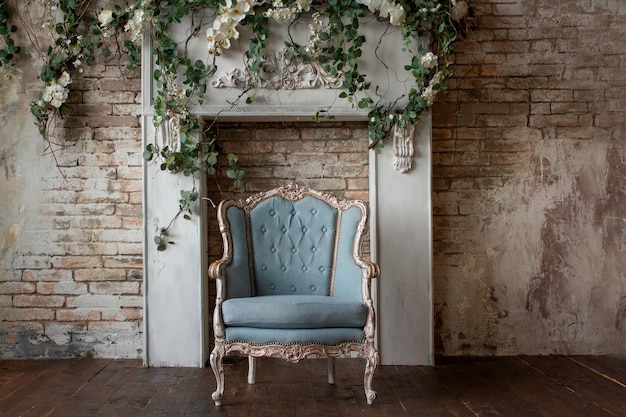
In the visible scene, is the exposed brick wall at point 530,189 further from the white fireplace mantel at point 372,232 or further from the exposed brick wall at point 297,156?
the exposed brick wall at point 297,156

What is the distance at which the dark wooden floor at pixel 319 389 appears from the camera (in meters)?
2.88

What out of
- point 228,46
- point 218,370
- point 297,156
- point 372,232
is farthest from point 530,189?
point 218,370

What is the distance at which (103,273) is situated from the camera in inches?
157

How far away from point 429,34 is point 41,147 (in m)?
2.59

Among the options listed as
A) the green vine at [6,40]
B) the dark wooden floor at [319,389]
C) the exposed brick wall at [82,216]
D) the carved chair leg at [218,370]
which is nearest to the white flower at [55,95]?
the exposed brick wall at [82,216]

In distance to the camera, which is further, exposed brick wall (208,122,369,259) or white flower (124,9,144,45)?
exposed brick wall (208,122,369,259)

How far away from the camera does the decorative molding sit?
3.76 metres

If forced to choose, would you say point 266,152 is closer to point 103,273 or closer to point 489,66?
point 103,273

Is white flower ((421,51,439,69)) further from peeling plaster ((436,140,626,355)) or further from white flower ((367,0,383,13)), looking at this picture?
peeling plaster ((436,140,626,355))

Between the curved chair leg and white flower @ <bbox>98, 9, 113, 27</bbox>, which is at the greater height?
white flower @ <bbox>98, 9, 113, 27</bbox>

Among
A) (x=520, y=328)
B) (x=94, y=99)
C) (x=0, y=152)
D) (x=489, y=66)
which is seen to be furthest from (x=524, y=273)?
(x=0, y=152)

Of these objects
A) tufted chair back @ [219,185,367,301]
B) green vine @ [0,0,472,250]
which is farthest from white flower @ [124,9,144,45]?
tufted chair back @ [219,185,367,301]

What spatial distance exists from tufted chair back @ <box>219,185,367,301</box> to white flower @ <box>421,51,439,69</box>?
3.21ft

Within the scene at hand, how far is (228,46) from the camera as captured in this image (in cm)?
370
